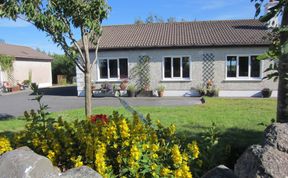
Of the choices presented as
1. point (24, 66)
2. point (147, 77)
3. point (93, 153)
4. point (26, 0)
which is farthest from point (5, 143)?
point (24, 66)

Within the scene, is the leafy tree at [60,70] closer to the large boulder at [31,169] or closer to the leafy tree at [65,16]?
the leafy tree at [65,16]

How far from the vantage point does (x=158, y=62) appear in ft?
65.2

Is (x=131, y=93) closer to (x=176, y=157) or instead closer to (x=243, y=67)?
(x=243, y=67)

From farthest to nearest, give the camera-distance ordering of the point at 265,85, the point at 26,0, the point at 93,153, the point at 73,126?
the point at 265,85, the point at 26,0, the point at 73,126, the point at 93,153

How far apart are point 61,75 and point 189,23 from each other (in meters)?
21.7

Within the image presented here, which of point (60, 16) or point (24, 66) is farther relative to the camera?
point (24, 66)

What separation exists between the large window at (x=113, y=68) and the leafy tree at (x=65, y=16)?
13.1 m

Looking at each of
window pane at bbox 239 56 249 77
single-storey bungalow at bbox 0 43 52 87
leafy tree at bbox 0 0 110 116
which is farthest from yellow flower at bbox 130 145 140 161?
single-storey bungalow at bbox 0 43 52 87

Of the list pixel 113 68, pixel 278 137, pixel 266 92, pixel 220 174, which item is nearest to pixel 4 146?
pixel 220 174

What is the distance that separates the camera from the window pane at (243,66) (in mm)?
18984

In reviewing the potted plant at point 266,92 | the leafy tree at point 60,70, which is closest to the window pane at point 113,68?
the potted plant at point 266,92

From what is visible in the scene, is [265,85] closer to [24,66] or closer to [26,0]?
[26,0]

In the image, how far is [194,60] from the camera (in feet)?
63.8

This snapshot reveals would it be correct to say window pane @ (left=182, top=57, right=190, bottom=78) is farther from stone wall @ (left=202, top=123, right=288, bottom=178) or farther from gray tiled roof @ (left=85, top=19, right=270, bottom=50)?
stone wall @ (left=202, top=123, right=288, bottom=178)
